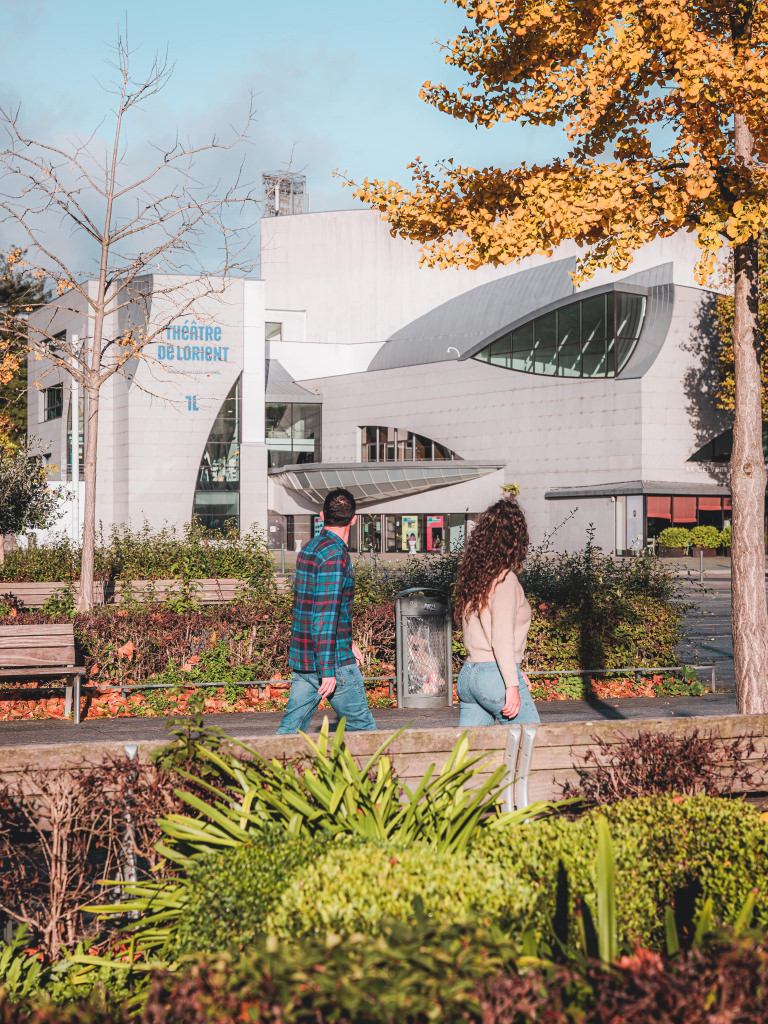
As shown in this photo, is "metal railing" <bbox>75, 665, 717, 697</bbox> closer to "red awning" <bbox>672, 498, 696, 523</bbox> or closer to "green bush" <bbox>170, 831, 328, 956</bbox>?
"green bush" <bbox>170, 831, 328, 956</bbox>

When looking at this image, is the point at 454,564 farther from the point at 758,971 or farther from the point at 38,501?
the point at 38,501

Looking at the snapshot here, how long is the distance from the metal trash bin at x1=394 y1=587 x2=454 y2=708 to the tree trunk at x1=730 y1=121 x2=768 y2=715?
3543mm

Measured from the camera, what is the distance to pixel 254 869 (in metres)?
2.80

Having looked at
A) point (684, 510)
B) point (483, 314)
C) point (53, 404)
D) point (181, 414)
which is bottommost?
point (684, 510)

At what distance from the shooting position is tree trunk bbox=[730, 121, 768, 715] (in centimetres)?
602

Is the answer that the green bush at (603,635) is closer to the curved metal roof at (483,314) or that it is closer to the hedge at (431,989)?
the hedge at (431,989)

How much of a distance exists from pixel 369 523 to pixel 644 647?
44924mm

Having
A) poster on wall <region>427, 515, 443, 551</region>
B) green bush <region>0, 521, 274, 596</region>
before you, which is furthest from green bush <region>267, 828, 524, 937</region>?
poster on wall <region>427, 515, 443, 551</region>

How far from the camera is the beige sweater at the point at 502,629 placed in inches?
199

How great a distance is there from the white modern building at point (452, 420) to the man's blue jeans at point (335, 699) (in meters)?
32.1

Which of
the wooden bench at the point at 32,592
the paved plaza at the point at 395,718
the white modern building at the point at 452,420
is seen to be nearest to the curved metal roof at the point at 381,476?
the white modern building at the point at 452,420

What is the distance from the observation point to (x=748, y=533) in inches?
239

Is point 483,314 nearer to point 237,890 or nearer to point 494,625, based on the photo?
point 494,625

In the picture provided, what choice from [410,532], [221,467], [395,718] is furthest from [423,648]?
[410,532]
